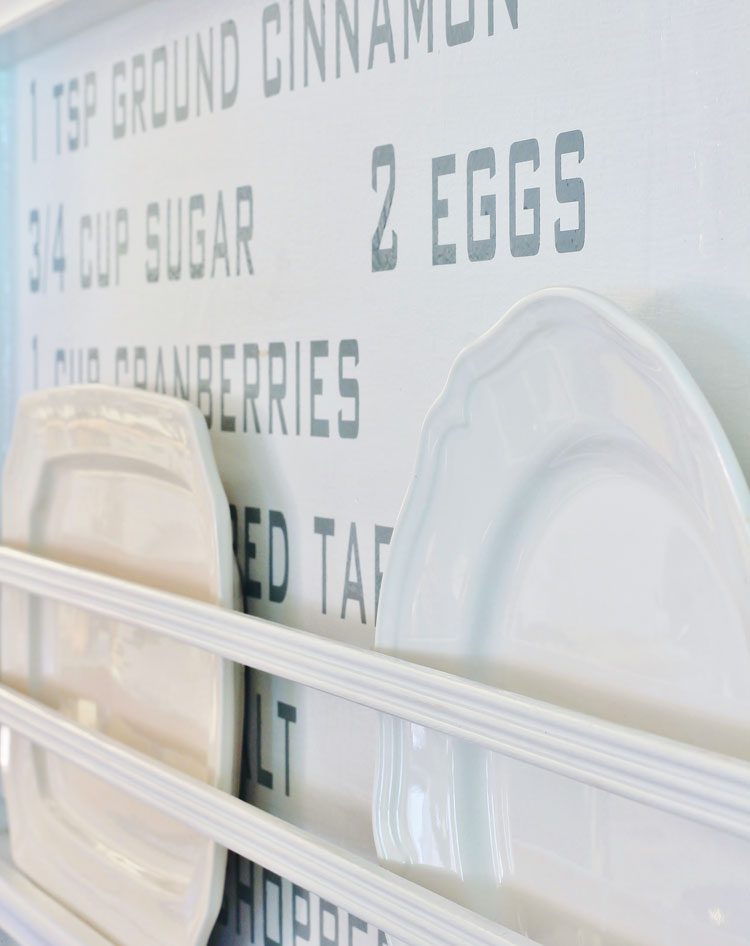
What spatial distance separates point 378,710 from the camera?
456 millimetres

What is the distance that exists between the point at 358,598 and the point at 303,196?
0.67 ft

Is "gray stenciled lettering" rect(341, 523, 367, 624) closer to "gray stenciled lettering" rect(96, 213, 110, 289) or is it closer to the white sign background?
the white sign background

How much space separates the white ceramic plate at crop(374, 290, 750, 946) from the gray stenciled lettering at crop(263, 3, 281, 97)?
0.78ft

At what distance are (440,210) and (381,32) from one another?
10 centimetres

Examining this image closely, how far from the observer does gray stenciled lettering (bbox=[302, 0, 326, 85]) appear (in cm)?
55

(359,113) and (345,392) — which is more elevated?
(359,113)

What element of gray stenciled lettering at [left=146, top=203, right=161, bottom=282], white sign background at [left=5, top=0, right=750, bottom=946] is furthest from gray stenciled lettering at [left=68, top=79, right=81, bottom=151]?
gray stenciled lettering at [left=146, top=203, right=161, bottom=282]

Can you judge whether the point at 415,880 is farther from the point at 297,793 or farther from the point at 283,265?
the point at 283,265

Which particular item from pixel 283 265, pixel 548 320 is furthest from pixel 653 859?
pixel 283 265

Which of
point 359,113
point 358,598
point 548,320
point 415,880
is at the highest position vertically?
point 359,113

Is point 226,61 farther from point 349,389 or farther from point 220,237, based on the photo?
point 349,389

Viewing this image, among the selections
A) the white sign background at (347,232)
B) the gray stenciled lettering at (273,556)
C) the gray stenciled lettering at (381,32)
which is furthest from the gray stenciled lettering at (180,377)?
the gray stenciled lettering at (381,32)

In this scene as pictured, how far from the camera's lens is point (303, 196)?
570 mm

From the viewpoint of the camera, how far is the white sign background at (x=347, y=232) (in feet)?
1.30
